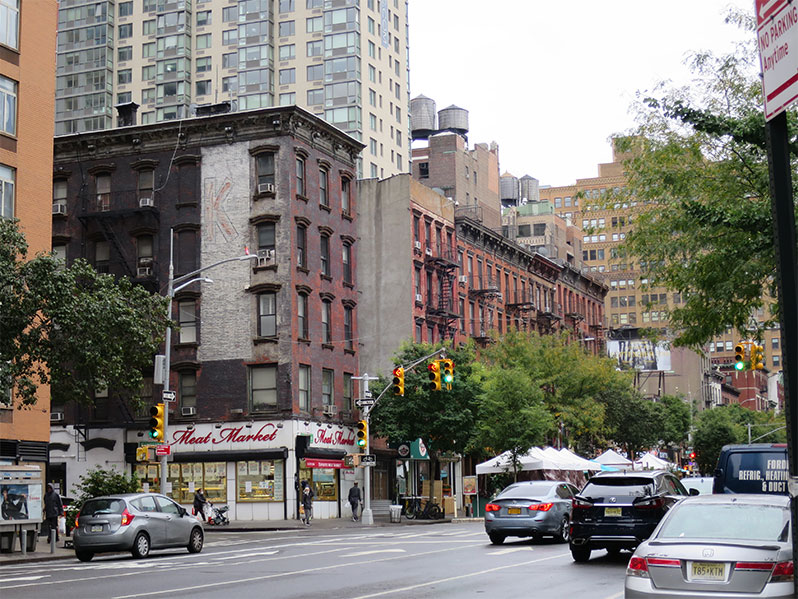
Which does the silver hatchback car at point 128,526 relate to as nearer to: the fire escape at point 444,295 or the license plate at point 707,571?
the license plate at point 707,571

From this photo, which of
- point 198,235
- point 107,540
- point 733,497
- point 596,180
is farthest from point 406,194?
point 596,180

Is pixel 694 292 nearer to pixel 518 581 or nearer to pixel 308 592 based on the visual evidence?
pixel 518 581

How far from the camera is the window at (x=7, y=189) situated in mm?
37156

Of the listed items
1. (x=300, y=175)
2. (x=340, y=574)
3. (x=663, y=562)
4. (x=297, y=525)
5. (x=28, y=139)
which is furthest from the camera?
(x=300, y=175)

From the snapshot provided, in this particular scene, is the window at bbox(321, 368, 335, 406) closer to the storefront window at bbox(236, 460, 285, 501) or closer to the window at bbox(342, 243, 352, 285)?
the storefront window at bbox(236, 460, 285, 501)

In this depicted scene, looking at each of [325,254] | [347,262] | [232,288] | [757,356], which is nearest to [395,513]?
[232,288]

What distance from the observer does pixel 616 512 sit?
68.2ft

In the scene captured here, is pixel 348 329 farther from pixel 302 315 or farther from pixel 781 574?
pixel 781 574

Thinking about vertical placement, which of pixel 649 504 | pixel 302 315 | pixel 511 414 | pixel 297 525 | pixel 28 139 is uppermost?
pixel 28 139

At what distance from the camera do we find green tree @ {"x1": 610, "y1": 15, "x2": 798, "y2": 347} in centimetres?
1952

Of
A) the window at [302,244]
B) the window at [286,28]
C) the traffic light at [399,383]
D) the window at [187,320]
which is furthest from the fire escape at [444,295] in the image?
the window at [286,28]

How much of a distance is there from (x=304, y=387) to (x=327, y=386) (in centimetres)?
258

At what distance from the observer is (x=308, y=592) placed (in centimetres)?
1580

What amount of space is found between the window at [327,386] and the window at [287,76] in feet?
155
